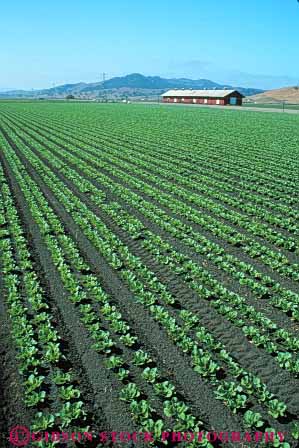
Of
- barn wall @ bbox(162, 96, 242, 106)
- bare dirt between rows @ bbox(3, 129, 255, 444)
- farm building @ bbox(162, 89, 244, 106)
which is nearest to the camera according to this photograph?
bare dirt between rows @ bbox(3, 129, 255, 444)

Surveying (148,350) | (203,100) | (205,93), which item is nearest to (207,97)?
(203,100)

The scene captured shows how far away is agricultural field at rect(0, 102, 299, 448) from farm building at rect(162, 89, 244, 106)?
302 feet

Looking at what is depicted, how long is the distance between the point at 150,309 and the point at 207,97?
356ft

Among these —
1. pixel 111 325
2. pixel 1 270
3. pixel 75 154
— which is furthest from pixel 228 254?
pixel 75 154

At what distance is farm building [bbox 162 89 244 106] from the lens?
10219 cm

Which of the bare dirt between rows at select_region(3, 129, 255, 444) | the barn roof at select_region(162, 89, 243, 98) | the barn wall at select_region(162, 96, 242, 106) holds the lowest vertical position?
the bare dirt between rows at select_region(3, 129, 255, 444)

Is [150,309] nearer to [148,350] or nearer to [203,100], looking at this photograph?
[148,350]

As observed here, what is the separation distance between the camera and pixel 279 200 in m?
15.5

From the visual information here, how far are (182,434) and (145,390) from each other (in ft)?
3.25

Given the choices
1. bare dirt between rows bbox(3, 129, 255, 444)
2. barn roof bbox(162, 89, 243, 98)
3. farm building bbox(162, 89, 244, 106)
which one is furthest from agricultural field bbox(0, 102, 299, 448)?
barn roof bbox(162, 89, 243, 98)

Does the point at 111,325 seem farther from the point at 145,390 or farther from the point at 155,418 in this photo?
the point at 155,418

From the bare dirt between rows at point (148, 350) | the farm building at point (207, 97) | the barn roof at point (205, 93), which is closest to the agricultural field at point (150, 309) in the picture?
the bare dirt between rows at point (148, 350)

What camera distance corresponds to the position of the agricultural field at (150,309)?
219 inches

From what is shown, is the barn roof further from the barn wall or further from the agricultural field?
the agricultural field
